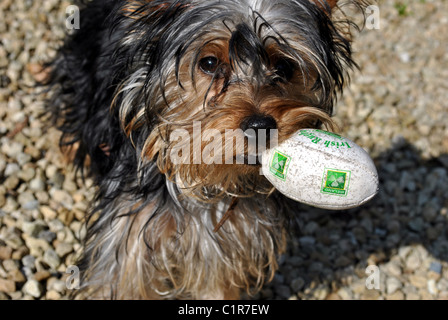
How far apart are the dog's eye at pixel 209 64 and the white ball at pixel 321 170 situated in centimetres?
52

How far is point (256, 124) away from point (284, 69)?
1.73ft

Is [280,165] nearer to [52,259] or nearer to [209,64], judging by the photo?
[209,64]

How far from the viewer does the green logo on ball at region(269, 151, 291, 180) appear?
2633 millimetres

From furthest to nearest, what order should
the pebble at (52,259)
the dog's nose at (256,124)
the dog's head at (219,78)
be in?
1. the pebble at (52,259)
2. the dog's head at (219,78)
3. the dog's nose at (256,124)

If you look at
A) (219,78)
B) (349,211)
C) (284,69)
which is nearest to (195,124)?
(219,78)

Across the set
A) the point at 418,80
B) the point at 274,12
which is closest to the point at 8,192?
the point at 274,12

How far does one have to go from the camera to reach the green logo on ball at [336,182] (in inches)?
103

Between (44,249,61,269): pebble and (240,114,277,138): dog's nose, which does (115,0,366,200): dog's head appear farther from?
(44,249,61,269): pebble

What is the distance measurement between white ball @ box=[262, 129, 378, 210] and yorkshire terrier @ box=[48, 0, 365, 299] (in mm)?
92

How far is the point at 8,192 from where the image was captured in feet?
14.7

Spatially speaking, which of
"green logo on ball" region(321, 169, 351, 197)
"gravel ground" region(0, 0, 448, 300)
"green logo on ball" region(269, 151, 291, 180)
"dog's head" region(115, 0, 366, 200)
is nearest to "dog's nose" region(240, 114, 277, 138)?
"dog's head" region(115, 0, 366, 200)

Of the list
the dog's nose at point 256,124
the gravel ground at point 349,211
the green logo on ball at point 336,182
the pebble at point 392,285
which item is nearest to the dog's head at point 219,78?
the dog's nose at point 256,124

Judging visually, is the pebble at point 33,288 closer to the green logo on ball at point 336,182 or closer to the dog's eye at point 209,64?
the dog's eye at point 209,64

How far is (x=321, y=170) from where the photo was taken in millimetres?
2605
